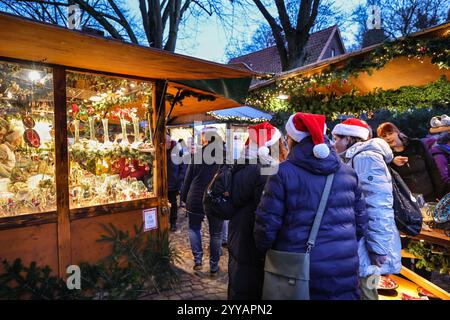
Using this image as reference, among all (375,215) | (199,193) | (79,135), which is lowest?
(199,193)

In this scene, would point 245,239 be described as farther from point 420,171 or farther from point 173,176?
point 173,176

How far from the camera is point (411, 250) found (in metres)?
3.79

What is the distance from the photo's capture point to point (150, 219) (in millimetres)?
4207

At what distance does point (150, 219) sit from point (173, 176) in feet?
8.60

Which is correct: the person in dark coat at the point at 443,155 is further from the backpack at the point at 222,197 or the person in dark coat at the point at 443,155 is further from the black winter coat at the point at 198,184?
the backpack at the point at 222,197

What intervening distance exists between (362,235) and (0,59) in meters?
3.49

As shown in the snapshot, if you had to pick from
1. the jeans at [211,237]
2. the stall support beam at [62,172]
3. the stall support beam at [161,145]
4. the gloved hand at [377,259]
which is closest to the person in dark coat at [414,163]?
the gloved hand at [377,259]

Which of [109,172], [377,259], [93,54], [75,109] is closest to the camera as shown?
[377,259]

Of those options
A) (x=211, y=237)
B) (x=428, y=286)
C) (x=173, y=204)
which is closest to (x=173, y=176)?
(x=173, y=204)

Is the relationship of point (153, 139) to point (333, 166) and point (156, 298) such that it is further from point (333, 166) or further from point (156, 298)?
point (333, 166)

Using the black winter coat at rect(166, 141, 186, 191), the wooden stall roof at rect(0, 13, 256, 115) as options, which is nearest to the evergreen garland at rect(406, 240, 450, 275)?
the wooden stall roof at rect(0, 13, 256, 115)

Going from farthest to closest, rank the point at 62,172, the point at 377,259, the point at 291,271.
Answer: the point at 62,172, the point at 377,259, the point at 291,271

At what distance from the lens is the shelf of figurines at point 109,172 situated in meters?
3.77

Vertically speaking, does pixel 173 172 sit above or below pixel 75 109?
below
